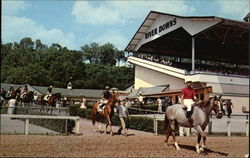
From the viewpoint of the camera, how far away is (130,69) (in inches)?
3332

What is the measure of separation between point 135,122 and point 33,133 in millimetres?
6955

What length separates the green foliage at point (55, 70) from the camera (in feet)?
233

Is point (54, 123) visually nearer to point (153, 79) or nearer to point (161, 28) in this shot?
point (153, 79)

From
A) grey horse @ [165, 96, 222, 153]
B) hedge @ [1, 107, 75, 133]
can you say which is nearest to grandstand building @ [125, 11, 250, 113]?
hedge @ [1, 107, 75, 133]

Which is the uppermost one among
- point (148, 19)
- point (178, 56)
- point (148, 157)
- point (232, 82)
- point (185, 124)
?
point (148, 19)

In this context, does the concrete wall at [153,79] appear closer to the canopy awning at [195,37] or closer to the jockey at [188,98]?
the canopy awning at [195,37]

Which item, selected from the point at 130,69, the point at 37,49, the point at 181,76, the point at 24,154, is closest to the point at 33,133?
the point at 24,154

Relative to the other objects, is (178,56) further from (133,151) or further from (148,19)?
(133,151)

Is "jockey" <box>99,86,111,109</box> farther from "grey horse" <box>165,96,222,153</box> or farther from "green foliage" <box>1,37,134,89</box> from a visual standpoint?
"green foliage" <box>1,37,134,89</box>

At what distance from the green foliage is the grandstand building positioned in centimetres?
3118

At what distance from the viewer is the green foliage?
233ft

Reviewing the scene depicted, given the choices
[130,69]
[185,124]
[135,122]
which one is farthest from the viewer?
[130,69]

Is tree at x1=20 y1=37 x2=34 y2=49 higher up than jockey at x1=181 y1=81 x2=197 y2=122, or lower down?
higher up

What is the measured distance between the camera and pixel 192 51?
3581 centimetres
